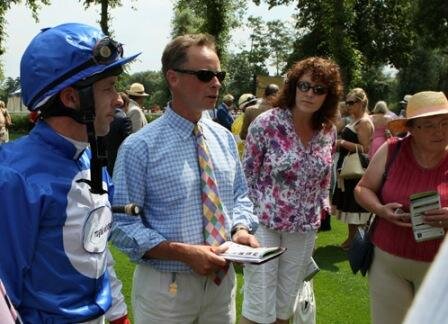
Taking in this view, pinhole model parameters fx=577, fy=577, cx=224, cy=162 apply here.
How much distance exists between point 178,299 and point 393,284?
1.63 m

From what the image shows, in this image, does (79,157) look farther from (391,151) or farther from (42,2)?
(42,2)

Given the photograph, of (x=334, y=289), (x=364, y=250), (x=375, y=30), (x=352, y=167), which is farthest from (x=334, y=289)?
(x=375, y=30)

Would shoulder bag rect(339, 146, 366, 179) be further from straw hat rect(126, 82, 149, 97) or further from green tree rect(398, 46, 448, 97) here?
green tree rect(398, 46, 448, 97)

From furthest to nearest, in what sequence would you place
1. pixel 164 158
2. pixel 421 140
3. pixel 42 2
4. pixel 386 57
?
1. pixel 386 57
2. pixel 42 2
3. pixel 421 140
4. pixel 164 158

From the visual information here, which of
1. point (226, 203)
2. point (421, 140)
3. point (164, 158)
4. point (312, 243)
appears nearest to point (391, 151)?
point (421, 140)

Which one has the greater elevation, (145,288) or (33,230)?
(33,230)

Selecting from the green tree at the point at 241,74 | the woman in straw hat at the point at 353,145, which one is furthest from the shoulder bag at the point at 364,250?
the green tree at the point at 241,74

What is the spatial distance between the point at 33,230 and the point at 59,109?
1.69ft

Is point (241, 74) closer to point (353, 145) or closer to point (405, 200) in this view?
point (353, 145)

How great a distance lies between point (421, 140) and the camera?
3.90 meters

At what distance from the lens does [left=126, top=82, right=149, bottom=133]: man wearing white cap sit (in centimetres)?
973

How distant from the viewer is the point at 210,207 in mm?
2975

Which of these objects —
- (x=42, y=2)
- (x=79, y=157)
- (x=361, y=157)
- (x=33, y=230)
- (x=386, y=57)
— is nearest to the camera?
(x=33, y=230)

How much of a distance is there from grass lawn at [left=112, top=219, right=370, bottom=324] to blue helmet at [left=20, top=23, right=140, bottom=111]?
365 cm
